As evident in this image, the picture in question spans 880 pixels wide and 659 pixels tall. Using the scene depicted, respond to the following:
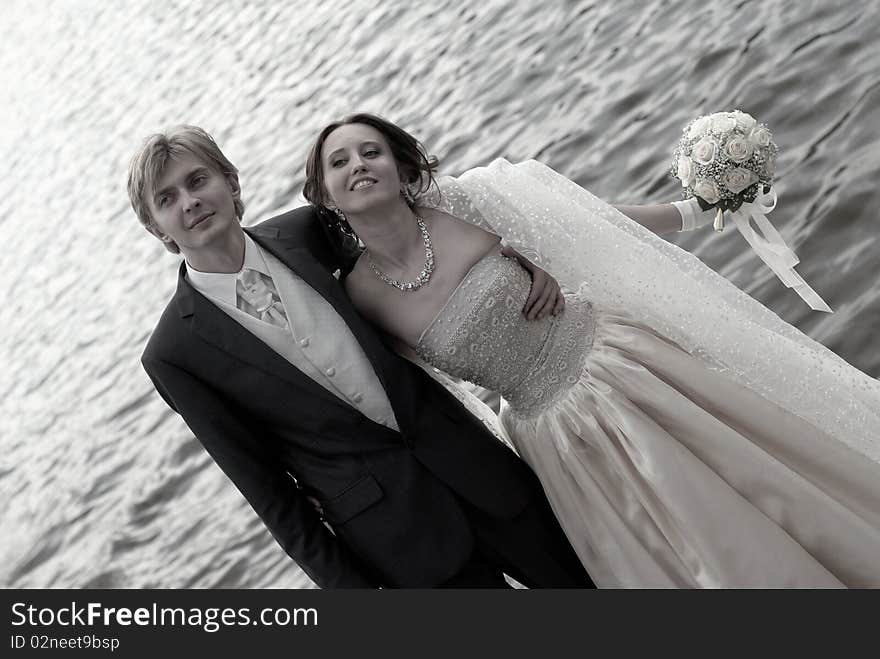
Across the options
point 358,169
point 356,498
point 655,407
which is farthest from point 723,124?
point 356,498

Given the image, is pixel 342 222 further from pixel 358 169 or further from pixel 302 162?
pixel 302 162

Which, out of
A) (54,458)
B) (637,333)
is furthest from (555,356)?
(54,458)

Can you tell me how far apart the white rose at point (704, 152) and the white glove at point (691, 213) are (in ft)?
0.51

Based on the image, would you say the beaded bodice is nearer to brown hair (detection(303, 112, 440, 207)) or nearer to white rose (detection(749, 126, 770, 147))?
brown hair (detection(303, 112, 440, 207))

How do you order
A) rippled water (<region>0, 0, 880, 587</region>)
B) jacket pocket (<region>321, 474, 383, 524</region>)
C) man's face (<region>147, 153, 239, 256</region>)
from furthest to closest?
rippled water (<region>0, 0, 880, 587</region>) → jacket pocket (<region>321, 474, 383, 524</region>) → man's face (<region>147, 153, 239, 256</region>)

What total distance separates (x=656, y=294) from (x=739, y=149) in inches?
22.1

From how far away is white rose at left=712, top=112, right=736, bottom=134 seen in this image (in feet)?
10.3

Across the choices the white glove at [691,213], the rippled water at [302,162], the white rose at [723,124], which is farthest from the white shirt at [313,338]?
the rippled water at [302,162]

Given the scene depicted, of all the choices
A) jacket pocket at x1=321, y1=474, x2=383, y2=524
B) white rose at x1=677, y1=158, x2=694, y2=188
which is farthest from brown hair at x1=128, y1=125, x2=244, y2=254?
white rose at x1=677, y1=158, x2=694, y2=188

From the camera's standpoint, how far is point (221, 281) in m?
2.64

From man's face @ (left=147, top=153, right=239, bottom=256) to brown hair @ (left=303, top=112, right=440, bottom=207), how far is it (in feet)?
0.99

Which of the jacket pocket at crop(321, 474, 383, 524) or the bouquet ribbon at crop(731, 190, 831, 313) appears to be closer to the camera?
the jacket pocket at crop(321, 474, 383, 524)

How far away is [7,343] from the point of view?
365 inches

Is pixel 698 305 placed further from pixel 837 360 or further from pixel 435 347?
pixel 435 347
